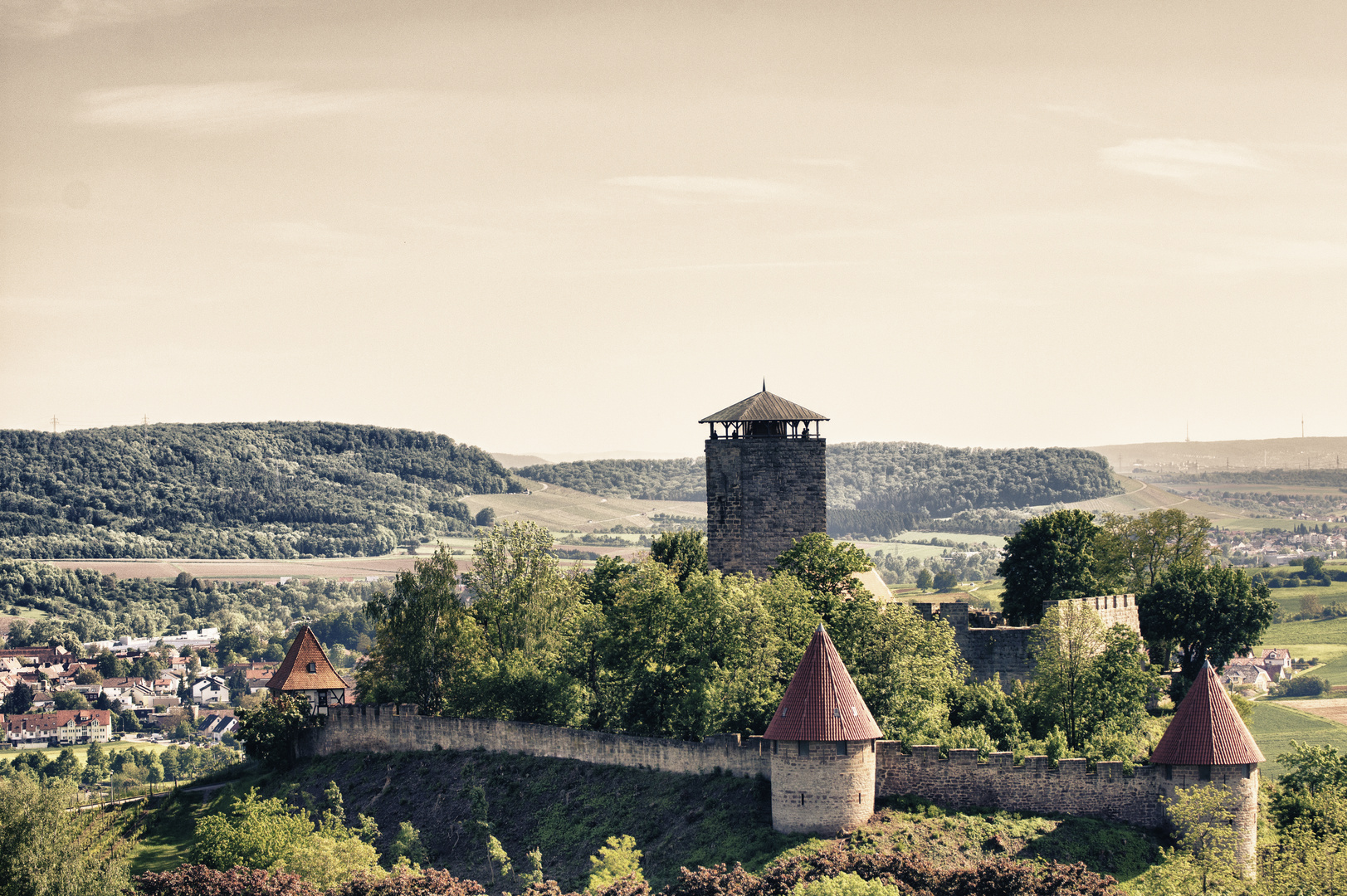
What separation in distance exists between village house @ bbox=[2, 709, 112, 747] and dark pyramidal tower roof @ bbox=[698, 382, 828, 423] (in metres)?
139

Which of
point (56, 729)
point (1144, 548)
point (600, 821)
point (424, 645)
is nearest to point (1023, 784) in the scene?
point (600, 821)

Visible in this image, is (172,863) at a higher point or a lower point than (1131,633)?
lower

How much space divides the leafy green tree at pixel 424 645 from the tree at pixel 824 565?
552 inches

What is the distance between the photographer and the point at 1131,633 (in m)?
59.3

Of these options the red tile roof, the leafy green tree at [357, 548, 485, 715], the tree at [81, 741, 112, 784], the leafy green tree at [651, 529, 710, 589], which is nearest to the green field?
the leafy green tree at [651, 529, 710, 589]

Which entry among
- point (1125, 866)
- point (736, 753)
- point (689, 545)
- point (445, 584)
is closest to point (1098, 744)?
point (1125, 866)

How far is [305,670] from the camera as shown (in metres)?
76.3

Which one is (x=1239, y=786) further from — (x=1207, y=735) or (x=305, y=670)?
(x=305, y=670)

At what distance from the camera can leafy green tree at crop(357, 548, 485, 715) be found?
70.9 m

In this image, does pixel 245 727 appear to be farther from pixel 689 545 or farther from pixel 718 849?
pixel 718 849

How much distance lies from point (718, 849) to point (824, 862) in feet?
16.8

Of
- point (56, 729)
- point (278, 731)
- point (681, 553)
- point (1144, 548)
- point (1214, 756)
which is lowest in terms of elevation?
point (56, 729)

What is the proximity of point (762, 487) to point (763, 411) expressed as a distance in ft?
10.9

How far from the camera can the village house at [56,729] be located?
193m
